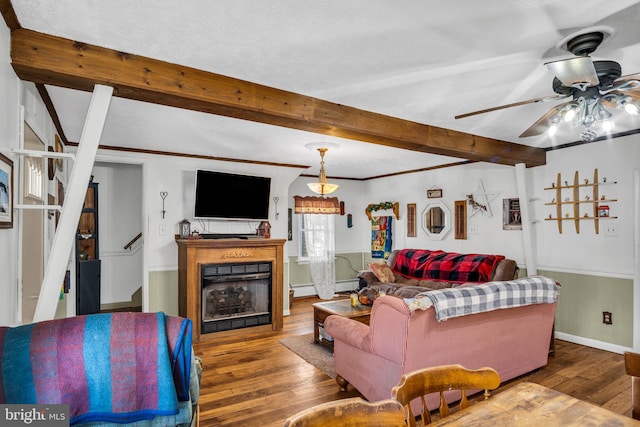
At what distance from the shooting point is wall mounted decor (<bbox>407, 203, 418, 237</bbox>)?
644cm

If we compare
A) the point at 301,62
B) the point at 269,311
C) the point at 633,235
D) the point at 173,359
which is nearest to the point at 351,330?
the point at 173,359

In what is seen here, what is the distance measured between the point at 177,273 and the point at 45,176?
236 centimetres

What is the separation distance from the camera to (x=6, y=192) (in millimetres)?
1729

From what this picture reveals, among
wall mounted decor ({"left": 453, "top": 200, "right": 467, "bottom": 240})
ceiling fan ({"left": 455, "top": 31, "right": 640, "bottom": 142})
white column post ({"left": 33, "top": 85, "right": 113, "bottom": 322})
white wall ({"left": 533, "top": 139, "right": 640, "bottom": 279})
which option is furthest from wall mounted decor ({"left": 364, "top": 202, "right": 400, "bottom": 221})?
white column post ({"left": 33, "top": 85, "right": 113, "bottom": 322})

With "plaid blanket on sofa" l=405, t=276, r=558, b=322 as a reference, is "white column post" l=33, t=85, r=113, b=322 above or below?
above

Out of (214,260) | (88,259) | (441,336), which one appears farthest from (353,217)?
(441,336)

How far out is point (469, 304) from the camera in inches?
102

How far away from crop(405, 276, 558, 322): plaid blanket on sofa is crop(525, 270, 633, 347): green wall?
1.35 metres

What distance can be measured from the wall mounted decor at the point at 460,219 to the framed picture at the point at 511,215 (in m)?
0.64

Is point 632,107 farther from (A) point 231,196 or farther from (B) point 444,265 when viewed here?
(A) point 231,196

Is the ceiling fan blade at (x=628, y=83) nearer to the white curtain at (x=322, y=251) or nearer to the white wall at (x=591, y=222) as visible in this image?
the white wall at (x=591, y=222)

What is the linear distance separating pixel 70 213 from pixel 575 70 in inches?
104

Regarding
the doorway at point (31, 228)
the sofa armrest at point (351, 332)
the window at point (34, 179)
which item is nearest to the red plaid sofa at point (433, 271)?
the sofa armrest at point (351, 332)

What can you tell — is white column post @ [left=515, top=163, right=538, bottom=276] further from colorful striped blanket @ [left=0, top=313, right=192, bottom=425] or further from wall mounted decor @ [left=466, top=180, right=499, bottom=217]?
colorful striped blanket @ [left=0, top=313, right=192, bottom=425]
